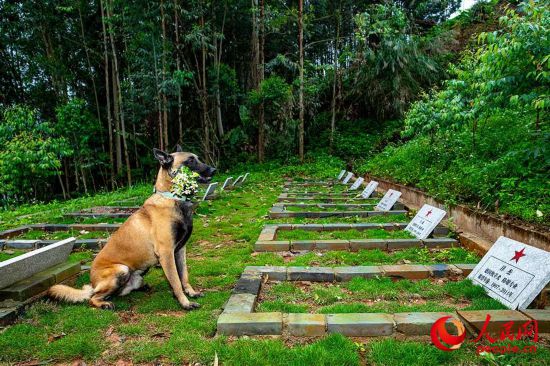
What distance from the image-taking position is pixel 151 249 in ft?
11.5

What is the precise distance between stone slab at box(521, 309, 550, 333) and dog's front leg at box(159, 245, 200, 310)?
2943 mm

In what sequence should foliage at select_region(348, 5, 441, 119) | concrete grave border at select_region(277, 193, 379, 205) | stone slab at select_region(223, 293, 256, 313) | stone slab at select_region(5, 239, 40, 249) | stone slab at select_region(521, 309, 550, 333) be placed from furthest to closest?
1. foliage at select_region(348, 5, 441, 119)
2. concrete grave border at select_region(277, 193, 379, 205)
3. stone slab at select_region(5, 239, 40, 249)
4. stone slab at select_region(223, 293, 256, 313)
5. stone slab at select_region(521, 309, 550, 333)

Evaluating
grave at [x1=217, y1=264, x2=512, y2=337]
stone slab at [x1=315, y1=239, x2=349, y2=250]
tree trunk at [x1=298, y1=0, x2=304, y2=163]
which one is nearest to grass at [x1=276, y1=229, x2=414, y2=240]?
stone slab at [x1=315, y1=239, x2=349, y2=250]

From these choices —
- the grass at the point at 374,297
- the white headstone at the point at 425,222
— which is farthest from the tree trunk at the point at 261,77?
the grass at the point at 374,297

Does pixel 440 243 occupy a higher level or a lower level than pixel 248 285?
lower

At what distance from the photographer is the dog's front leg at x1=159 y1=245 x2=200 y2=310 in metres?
3.36

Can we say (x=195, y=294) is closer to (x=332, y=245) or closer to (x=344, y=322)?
(x=344, y=322)

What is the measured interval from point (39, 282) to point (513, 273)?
477 centimetres

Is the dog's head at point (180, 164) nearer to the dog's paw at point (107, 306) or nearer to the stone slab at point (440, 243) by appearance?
the dog's paw at point (107, 306)

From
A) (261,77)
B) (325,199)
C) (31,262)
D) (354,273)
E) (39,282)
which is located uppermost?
(261,77)

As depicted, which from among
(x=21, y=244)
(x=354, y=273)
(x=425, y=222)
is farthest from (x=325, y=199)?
(x=21, y=244)

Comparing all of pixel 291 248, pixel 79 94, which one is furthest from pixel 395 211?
pixel 79 94

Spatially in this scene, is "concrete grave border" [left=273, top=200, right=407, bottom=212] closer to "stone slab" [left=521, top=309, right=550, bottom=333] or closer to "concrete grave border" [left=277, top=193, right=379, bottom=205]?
"concrete grave border" [left=277, top=193, right=379, bottom=205]

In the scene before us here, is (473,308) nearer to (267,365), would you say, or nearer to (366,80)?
(267,365)
